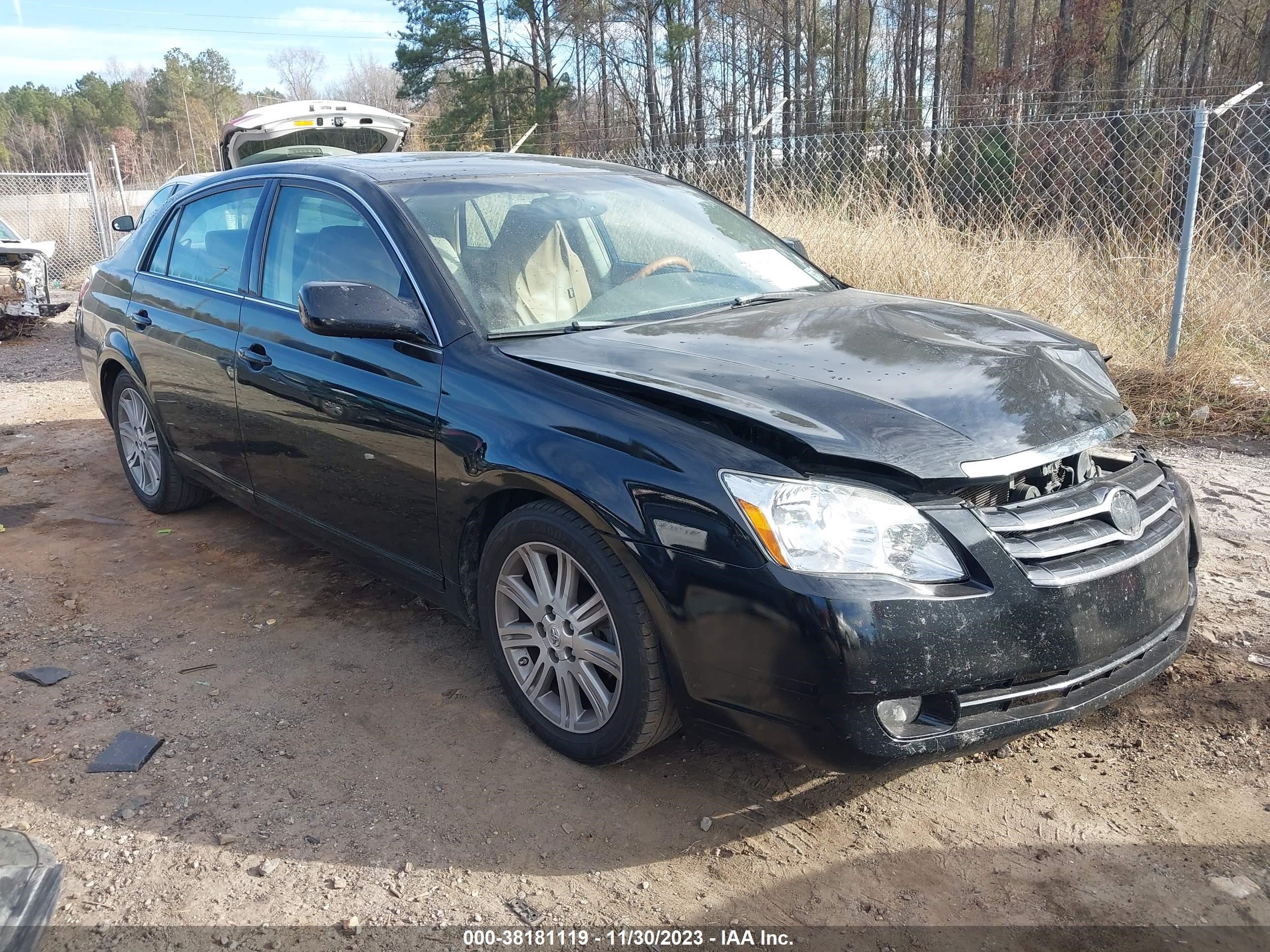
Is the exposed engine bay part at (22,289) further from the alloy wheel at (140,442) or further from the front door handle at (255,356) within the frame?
the front door handle at (255,356)

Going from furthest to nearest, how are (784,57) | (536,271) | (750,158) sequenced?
(784,57)
(750,158)
(536,271)

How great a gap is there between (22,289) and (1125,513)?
12096mm

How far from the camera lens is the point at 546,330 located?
306 centimetres

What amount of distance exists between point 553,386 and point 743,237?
5.36ft

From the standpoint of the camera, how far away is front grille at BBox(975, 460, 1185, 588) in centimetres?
227

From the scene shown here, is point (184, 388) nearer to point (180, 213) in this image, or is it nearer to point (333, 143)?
point (180, 213)

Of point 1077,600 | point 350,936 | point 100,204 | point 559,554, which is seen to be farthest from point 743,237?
point 100,204

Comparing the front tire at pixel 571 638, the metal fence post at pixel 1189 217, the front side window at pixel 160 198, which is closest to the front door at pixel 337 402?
the front tire at pixel 571 638

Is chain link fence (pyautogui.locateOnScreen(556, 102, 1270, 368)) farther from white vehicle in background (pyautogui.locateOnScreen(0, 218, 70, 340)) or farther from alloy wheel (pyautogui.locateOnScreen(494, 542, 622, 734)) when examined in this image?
white vehicle in background (pyautogui.locateOnScreen(0, 218, 70, 340))

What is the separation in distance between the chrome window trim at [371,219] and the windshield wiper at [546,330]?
182 millimetres

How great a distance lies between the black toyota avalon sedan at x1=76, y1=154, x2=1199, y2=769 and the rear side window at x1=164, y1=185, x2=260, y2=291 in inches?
1.4

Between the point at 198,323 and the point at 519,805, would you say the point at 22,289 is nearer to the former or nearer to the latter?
the point at 198,323

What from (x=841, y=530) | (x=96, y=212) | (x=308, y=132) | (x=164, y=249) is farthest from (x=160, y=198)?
(x=96, y=212)

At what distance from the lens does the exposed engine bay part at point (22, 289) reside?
10961 millimetres
